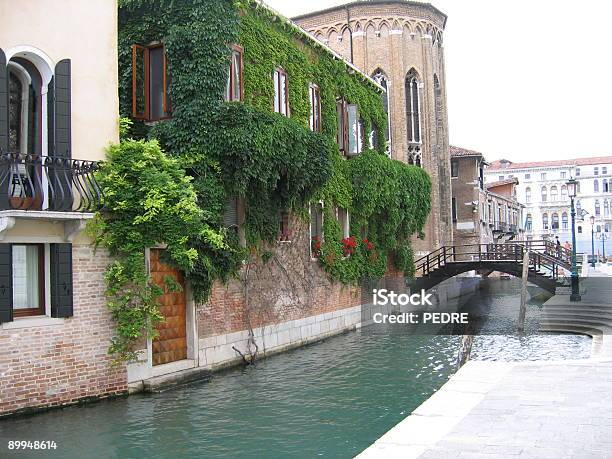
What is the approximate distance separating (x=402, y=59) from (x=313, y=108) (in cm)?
1747

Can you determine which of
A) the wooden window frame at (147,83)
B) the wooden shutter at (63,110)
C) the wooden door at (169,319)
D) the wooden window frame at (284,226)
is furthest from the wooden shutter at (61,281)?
the wooden window frame at (284,226)

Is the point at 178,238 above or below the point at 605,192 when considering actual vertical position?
below

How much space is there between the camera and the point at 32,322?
32.4 ft

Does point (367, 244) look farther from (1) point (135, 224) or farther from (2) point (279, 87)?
(1) point (135, 224)

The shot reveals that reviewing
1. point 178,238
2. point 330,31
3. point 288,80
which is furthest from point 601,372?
point 330,31

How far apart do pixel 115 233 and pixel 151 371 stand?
261 centimetres

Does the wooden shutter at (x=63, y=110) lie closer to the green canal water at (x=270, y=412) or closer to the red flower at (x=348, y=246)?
the green canal water at (x=270, y=412)

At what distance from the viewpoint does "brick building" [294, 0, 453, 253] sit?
35031 millimetres

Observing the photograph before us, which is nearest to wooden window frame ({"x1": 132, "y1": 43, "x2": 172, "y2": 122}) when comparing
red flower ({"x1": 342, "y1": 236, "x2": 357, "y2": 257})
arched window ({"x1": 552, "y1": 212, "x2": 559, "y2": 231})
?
red flower ({"x1": 342, "y1": 236, "x2": 357, "y2": 257})

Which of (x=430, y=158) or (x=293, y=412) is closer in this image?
(x=293, y=412)

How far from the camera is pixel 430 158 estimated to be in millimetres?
35969

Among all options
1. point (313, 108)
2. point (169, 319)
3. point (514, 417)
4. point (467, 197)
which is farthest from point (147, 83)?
point (467, 197)

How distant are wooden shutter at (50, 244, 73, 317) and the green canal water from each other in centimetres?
153

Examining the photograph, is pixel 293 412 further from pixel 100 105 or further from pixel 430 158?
pixel 430 158
